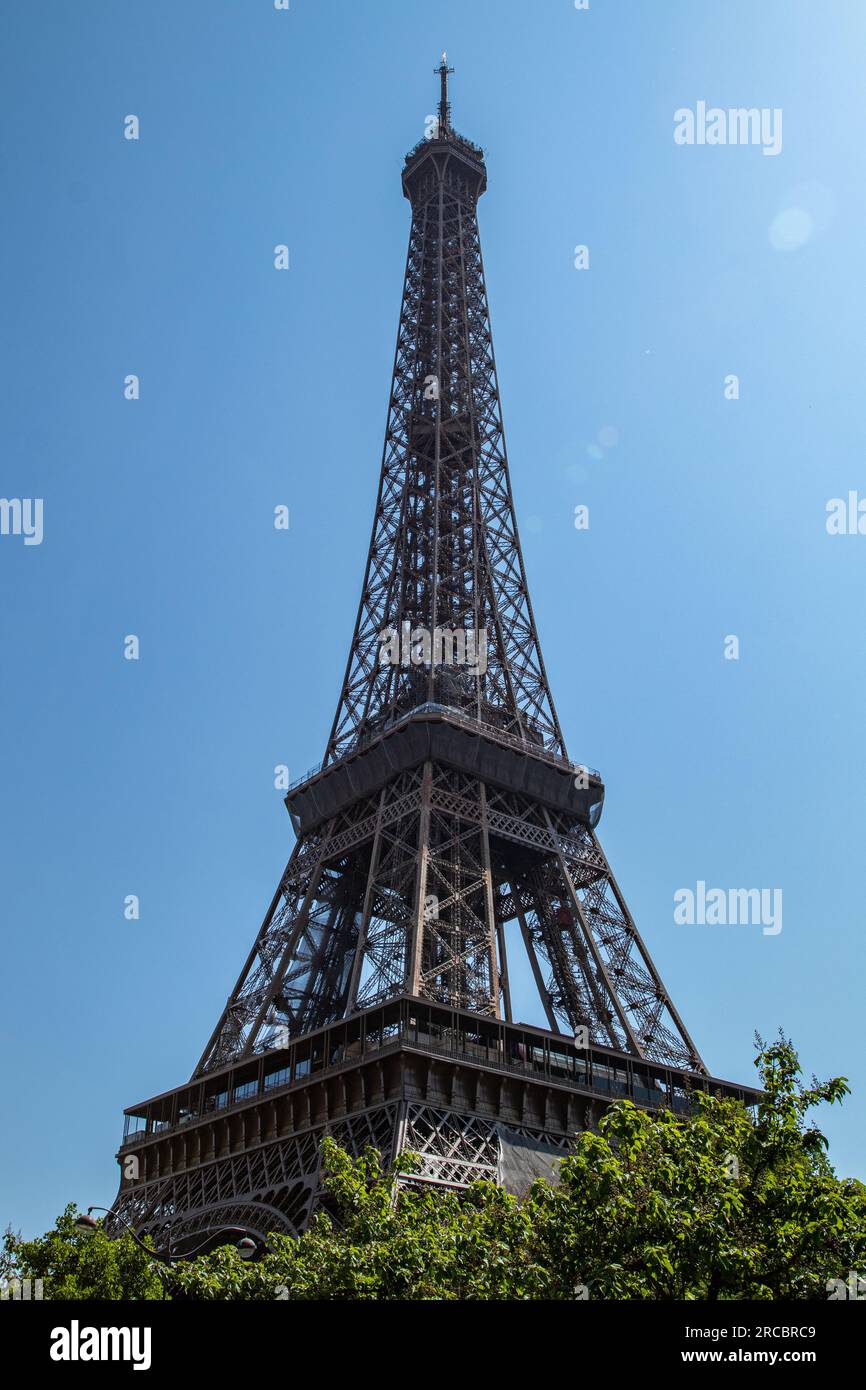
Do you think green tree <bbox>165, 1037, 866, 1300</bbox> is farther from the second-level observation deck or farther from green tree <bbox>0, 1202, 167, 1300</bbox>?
the second-level observation deck

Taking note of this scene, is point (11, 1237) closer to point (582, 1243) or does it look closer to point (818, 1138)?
point (582, 1243)

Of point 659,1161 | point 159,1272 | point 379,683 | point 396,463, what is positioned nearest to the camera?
point 659,1161

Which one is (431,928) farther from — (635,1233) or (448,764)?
(635,1233)

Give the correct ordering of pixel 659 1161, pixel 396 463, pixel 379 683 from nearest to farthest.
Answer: pixel 659 1161, pixel 379 683, pixel 396 463

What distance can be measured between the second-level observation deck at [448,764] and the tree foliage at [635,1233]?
1163 inches

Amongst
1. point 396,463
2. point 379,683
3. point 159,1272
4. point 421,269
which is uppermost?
point 421,269

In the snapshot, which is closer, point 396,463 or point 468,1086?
point 468,1086

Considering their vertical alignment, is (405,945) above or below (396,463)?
below

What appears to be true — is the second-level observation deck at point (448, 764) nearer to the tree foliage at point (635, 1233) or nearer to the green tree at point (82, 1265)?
the green tree at point (82, 1265)

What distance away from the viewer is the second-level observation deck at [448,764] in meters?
56.7

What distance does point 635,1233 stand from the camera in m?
22.0

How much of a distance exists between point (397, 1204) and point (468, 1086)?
759 centimetres
